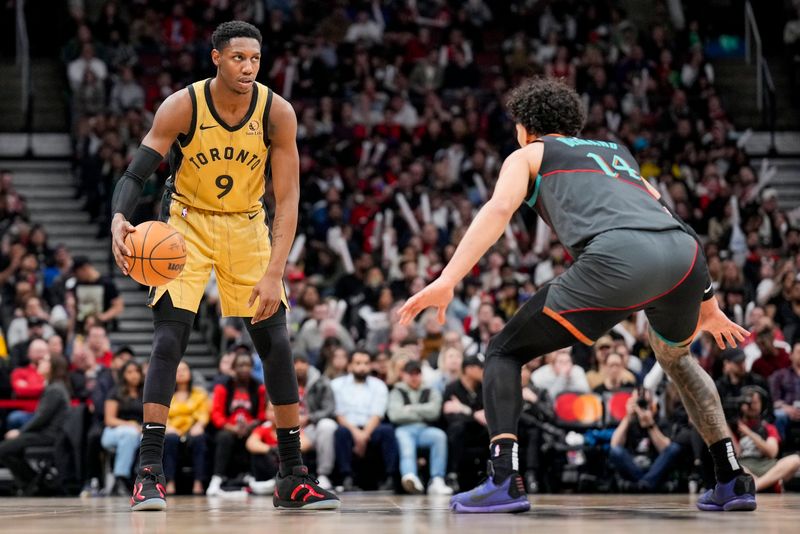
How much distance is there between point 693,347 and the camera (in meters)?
11.6

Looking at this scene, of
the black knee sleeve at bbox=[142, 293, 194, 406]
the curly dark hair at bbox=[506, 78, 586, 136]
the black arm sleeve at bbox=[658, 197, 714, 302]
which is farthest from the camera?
the black knee sleeve at bbox=[142, 293, 194, 406]

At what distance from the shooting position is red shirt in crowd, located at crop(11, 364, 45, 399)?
11242 mm

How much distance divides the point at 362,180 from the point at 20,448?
6.36 metres

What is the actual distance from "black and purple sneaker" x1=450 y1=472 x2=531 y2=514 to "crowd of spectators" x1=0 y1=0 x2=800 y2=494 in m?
4.84

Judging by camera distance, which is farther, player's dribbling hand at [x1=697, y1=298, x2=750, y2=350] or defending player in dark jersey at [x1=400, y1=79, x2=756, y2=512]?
player's dribbling hand at [x1=697, y1=298, x2=750, y2=350]

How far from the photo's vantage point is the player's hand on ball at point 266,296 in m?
5.48

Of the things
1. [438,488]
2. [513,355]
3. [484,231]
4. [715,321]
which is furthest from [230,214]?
[438,488]

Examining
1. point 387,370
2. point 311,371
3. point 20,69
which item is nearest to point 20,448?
point 311,371

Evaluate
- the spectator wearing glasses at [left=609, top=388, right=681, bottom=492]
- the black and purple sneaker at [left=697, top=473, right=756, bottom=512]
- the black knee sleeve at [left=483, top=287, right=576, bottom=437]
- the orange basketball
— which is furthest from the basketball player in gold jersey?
the spectator wearing glasses at [left=609, top=388, right=681, bottom=492]

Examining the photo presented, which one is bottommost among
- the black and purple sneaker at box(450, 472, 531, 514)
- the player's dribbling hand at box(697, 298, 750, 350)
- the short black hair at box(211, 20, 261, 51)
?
the black and purple sneaker at box(450, 472, 531, 514)

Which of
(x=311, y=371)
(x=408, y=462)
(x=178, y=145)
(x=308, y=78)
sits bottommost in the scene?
(x=408, y=462)

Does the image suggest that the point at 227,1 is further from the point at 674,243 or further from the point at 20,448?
the point at 674,243

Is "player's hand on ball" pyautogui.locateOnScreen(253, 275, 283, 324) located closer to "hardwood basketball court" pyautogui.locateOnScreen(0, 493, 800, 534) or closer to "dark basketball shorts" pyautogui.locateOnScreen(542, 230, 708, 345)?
"hardwood basketball court" pyautogui.locateOnScreen(0, 493, 800, 534)

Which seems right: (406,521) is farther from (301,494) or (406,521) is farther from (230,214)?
(230,214)
